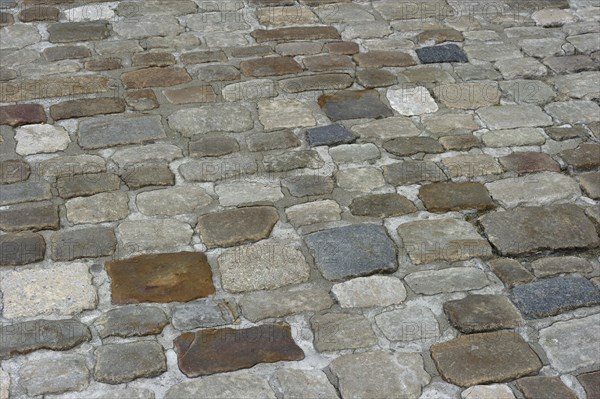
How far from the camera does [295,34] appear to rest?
458 cm

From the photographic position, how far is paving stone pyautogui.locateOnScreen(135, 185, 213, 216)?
A: 3213 millimetres

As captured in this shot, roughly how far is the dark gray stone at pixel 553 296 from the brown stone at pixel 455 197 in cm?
48

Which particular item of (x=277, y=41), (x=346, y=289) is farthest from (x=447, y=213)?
(x=277, y=41)

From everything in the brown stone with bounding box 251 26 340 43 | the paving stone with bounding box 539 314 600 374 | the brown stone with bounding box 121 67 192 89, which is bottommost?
the paving stone with bounding box 539 314 600 374

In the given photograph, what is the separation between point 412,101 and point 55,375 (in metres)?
2.14

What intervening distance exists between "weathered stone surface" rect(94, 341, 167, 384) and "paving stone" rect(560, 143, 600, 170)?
74.4 inches

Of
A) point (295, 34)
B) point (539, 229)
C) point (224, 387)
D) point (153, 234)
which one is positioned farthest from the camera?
point (295, 34)

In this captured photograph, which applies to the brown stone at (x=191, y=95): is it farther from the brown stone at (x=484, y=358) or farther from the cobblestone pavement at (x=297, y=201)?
the brown stone at (x=484, y=358)

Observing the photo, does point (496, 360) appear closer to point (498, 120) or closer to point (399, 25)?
point (498, 120)

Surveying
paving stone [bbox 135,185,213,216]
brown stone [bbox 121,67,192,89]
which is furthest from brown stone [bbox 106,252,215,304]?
brown stone [bbox 121,67,192,89]

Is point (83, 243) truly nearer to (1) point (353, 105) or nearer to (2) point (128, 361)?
(2) point (128, 361)

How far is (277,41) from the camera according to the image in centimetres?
450

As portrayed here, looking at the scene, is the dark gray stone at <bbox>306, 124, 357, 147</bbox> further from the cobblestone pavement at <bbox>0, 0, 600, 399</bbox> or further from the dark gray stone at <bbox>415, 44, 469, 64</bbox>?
the dark gray stone at <bbox>415, 44, 469, 64</bbox>

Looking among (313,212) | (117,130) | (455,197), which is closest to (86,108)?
(117,130)
